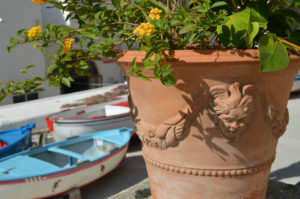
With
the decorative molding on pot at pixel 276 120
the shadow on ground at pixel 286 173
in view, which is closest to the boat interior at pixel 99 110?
the shadow on ground at pixel 286 173

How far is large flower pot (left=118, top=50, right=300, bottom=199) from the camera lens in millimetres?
861

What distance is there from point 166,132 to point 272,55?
373 millimetres

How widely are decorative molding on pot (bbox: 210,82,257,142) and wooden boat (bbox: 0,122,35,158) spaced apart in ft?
12.8

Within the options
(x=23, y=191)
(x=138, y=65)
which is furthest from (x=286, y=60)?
(x=23, y=191)

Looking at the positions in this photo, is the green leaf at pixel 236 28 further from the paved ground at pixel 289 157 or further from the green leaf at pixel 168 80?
the paved ground at pixel 289 157

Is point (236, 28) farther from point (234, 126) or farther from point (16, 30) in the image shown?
point (16, 30)

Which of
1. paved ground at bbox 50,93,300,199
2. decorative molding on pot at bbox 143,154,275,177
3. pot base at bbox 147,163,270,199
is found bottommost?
paved ground at bbox 50,93,300,199

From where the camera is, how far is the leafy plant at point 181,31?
2.63ft

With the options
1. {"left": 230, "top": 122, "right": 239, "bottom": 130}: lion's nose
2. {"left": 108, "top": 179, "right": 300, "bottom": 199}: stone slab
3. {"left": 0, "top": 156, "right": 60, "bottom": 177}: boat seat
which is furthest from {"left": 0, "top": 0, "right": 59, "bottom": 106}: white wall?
{"left": 230, "top": 122, "right": 239, "bottom": 130}: lion's nose

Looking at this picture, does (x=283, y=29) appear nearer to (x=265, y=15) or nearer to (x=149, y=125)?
(x=265, y=15)

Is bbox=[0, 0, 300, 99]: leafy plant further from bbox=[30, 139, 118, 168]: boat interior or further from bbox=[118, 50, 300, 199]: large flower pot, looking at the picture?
bbox=[30, 139, 118, 168]: boat interior

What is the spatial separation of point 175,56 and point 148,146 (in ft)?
1.12

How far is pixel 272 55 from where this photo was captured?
0.76m

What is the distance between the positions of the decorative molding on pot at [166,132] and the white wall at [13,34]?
9.05 m
